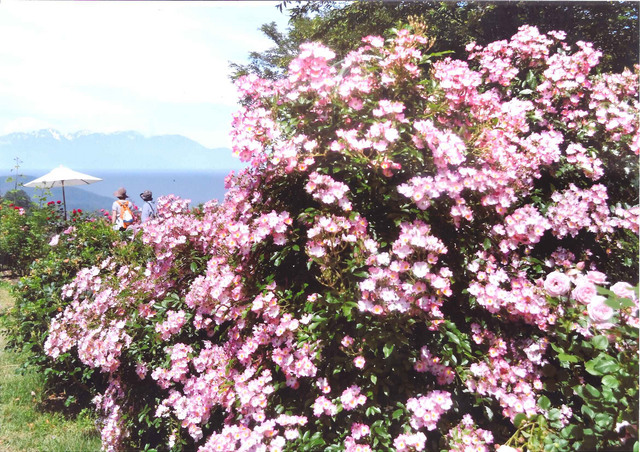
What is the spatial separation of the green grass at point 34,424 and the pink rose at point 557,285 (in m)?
3.37

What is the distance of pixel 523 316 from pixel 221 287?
5.50 ft

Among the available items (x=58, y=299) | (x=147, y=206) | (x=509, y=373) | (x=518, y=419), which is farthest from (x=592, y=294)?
(x=147, y=206)

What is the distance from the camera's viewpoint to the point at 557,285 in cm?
219

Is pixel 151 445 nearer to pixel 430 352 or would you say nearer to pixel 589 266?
pixel 430 352

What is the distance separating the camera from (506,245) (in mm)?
2309

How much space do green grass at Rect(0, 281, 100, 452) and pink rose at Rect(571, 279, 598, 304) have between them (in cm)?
347

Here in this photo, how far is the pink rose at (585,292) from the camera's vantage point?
6.65 feet

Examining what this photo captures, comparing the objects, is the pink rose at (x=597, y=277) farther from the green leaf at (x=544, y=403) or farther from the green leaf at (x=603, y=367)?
the green leaf at (x=544, y=403)

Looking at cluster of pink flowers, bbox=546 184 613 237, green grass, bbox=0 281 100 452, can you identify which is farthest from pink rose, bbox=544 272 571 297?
green grass, bbox=0 281 100 452

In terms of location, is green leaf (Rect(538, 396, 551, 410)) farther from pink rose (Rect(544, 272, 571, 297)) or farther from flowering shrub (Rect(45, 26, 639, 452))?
pink rose (Rect(544, 272, 571, 297))

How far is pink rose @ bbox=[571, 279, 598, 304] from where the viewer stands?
6.65 ft

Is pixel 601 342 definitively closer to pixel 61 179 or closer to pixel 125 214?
pixel 125 214

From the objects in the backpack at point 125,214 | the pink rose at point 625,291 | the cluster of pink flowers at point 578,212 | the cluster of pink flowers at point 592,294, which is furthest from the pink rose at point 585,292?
the backpack at point 125,214

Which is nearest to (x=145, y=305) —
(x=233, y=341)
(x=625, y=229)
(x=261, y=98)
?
(x=233, y=341)
